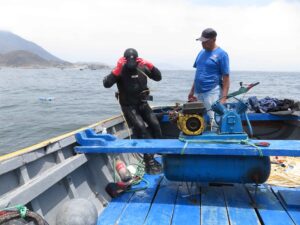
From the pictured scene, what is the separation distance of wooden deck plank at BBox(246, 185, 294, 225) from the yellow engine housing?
1.00 metres

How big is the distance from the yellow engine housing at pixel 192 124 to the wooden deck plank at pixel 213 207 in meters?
0.76

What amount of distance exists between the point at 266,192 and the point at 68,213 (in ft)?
7.93

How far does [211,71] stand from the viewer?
210 inches

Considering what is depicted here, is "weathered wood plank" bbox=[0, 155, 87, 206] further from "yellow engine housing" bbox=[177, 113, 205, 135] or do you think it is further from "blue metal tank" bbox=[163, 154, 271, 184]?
"yellow engine housing" bbox=[177, 113, 205, 135]

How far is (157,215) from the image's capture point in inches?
142

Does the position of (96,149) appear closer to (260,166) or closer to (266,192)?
(260,166)

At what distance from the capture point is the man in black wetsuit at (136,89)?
5039 millimetres

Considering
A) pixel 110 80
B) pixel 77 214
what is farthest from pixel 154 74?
pixel 77 214

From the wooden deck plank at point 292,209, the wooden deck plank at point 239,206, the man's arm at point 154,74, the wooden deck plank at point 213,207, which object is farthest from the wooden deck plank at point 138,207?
the man's arm at point 154,74

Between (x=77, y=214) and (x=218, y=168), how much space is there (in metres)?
1.64

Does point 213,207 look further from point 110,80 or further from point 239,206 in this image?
point 110,80

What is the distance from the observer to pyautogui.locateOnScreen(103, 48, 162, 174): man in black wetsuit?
5039 millimetres

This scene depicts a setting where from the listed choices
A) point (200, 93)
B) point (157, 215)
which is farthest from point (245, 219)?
point (200, 93)

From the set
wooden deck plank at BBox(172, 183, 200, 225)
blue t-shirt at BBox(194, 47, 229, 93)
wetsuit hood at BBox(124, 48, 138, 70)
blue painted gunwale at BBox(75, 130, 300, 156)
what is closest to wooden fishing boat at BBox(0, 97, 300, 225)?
wooden deck plank at BBox(172, 183, 200, 225)
